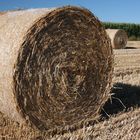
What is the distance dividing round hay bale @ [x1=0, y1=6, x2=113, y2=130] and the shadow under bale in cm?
47

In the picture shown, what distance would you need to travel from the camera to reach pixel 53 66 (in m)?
5.66

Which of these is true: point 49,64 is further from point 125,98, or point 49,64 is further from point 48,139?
point 125,98

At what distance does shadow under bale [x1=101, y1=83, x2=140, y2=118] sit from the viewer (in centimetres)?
656

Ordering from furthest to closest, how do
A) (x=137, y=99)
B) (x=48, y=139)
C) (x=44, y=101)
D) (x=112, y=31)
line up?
(x=112, y=31) < (x=137, y=99) < (x=44, y=101) < (x=48, y=139)

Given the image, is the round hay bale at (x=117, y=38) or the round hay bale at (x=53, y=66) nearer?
the round hay bale at (x=53, y=66)

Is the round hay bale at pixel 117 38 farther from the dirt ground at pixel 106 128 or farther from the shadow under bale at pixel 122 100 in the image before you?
Result: the dirt ground at pixel 106 128

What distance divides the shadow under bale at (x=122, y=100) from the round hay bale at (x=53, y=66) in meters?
0.47

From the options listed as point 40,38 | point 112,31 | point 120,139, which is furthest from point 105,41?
point 112,31

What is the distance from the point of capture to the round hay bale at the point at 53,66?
17.1 ft

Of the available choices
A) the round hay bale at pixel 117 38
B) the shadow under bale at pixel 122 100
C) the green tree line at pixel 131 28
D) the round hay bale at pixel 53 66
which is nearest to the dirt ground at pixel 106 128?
the shadow under bale at pixel 122 100

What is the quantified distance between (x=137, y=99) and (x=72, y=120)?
215 centimetres

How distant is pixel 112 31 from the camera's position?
65.1 ft

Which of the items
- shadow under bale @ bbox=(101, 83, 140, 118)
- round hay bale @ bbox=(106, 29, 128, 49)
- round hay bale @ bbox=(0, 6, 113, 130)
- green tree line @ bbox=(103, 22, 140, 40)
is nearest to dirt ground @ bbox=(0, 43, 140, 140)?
shadow under bale @ bbox=(101, 83, 140, 118)

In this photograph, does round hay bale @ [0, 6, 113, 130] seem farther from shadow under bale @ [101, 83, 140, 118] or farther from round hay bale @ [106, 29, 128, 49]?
A: round hay bale @ [106, 29, 128, 49]
